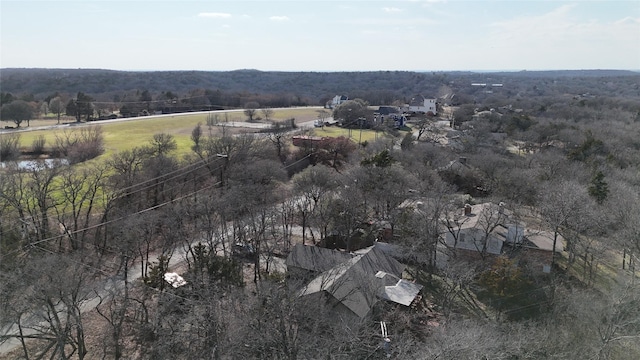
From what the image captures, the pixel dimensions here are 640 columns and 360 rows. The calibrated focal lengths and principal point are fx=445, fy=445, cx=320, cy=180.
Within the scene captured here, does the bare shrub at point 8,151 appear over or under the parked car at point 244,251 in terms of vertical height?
over

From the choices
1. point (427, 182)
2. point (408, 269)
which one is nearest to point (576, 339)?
point (408, 269)

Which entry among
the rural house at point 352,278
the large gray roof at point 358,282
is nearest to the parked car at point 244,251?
the rural house at point 352,278

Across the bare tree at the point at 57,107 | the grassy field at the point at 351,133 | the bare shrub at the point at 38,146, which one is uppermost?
the bare tree at the point at 57,107

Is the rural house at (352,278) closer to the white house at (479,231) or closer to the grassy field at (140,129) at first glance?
the white house at (479,231)

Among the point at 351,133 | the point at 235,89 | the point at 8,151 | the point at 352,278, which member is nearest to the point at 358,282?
the point at 352,278

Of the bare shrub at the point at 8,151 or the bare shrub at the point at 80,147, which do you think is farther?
the bare shrub at the point at 80,147

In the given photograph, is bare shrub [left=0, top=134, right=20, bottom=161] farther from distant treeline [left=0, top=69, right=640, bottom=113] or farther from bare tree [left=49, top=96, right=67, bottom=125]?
distant treeline [left=0, top=69, right=640, bottom=113]
